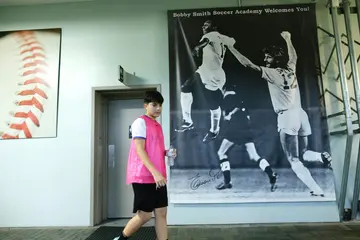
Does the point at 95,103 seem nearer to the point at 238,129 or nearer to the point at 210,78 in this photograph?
the point at 210,78

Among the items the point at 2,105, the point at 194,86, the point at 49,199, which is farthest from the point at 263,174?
the point at 2,105

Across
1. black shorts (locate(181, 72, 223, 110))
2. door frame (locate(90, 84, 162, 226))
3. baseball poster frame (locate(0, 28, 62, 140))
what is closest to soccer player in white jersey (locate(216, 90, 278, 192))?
black shorts (locate(181, 72, 223, 110))

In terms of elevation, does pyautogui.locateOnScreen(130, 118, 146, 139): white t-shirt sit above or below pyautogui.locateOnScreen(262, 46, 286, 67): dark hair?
below

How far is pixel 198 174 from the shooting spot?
3.70m

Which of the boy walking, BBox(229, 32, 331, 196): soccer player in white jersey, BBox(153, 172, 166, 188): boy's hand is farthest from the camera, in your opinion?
BBox(229, 32, 331, 196): soccer player in white jersey

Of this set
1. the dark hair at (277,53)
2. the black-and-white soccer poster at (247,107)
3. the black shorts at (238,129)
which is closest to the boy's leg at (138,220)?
the black-and-white soccer poster at (247,107)

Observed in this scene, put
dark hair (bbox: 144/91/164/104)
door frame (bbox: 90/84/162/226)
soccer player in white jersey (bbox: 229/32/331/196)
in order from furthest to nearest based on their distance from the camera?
1. door frame (bbox: 90/84/162/226)
2. soccer player in white jersey (bbox: 229/32/331/196)
3. dark hair (bbox: 144/91/164/104)

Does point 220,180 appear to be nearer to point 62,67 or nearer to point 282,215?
point 282,215

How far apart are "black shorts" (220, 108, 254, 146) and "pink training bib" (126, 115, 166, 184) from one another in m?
1.65

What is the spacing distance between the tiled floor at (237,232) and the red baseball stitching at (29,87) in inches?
51.1

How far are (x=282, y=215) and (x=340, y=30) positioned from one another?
8.75 feet

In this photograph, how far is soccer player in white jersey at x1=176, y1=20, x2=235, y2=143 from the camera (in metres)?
3.78
